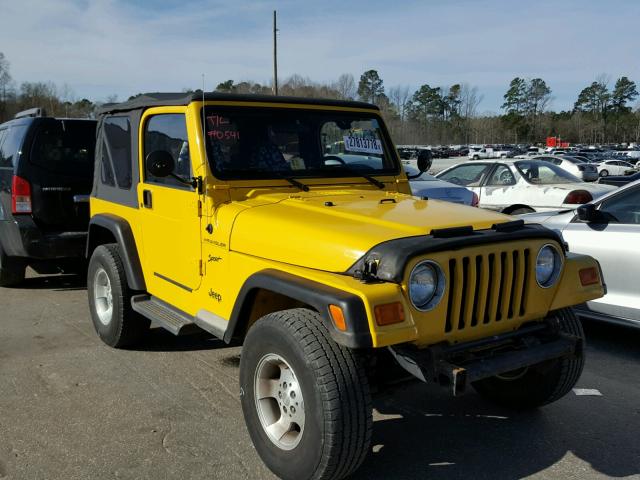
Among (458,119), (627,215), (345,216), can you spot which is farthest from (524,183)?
(458,119)

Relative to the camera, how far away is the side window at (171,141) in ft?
13.7

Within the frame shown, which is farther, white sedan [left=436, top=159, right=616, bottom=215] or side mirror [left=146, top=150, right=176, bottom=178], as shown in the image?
white sedan [left=436, top=159, right=616, bottom=215]

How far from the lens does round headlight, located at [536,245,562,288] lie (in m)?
3.33

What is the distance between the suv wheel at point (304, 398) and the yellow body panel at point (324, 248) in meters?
0.27

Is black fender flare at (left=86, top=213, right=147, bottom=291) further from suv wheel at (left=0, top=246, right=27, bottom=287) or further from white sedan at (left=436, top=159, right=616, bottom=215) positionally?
white sedan at (left=436, top=159, right=616, bottom=215)

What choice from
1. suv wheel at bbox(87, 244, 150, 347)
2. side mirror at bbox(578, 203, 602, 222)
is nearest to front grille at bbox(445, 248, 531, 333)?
side mirror at bbox(578, 203, 602, 222)

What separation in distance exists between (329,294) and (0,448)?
2.21 meters

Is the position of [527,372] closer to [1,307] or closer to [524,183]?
[1,307]

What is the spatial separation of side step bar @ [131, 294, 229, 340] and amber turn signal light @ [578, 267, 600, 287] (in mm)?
2080

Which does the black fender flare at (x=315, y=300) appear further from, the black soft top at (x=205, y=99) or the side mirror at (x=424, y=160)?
the side mirror at (x=424, y=160)

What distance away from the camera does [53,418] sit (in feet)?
12.8

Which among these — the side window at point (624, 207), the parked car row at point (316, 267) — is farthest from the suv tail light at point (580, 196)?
the side window at point (624, 207)

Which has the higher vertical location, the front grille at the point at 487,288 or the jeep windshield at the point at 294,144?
the jeep windshield at the point at 294,144

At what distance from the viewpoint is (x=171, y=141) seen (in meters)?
4.40
